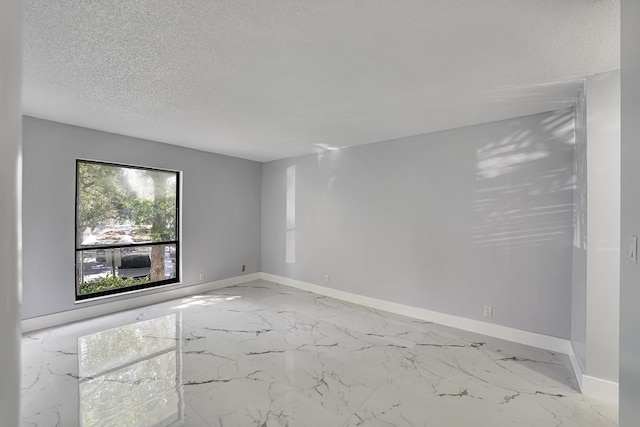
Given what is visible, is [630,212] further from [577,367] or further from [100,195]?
[100,195]

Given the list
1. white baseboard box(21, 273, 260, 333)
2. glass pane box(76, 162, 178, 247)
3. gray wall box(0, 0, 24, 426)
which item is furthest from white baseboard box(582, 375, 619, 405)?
glass pane box(76, 162, 178, 247)

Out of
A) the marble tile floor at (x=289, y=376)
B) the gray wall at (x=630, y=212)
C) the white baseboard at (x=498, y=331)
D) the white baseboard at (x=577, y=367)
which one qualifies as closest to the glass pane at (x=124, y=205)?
the marble tile floor at (x=289, y=376)

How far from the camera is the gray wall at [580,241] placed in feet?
7.64

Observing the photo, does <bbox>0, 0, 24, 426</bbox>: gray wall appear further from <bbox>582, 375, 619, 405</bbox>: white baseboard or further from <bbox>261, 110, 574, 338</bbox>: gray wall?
<bbox>261, 110, 574, 338</bbox>: gray wall

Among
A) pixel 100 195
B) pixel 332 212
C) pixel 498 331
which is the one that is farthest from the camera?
pixel 332 212

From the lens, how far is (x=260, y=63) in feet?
6.82

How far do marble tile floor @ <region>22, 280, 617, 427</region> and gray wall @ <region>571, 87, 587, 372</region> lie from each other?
347mm

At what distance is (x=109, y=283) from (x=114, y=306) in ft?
1.04

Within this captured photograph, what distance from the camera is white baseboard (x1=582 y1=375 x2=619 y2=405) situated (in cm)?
213

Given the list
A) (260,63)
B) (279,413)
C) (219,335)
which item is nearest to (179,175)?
(219,335)

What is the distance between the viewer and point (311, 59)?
2027mm

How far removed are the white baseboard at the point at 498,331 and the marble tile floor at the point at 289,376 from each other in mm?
80

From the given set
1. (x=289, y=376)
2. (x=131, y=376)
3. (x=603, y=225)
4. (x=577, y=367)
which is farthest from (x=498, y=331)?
(x=131, y=376)

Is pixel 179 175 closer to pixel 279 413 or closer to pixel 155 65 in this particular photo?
pixel 155 65
